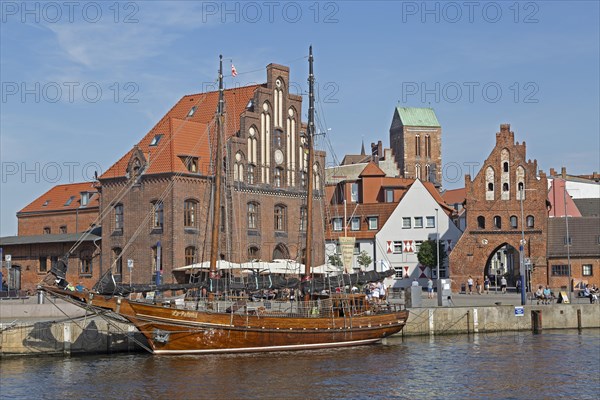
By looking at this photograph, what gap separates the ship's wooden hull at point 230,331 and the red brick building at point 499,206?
36.5 m

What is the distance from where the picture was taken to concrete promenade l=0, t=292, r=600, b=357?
4584 centimetres

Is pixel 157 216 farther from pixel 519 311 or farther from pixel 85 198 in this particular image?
pixel 519 311

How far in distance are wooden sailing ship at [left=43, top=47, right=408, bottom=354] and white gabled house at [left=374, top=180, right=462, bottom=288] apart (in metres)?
40.2

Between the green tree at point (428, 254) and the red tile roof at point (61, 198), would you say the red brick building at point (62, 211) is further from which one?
the green tree at point (428, 254)

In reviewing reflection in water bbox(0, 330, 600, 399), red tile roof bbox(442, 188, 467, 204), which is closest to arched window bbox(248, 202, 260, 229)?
reflection in water bbox(0, 330, 600, 399)

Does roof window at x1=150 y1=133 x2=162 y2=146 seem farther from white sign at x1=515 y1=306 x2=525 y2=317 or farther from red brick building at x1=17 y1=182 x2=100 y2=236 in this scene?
white sign at x1=515 y1=306 x2=525 y2=317

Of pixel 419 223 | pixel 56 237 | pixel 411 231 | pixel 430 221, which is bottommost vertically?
pixel 56 237

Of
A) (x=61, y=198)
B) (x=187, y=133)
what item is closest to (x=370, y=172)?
(x=61, y=198)

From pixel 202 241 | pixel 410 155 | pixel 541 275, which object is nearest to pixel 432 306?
pixel 202 241

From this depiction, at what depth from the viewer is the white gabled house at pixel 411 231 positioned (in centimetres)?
9444

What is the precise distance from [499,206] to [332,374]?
158 feet

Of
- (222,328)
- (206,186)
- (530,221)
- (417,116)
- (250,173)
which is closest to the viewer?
(222,328)

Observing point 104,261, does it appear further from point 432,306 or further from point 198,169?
point 432,306

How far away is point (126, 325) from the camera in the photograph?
4856cm
